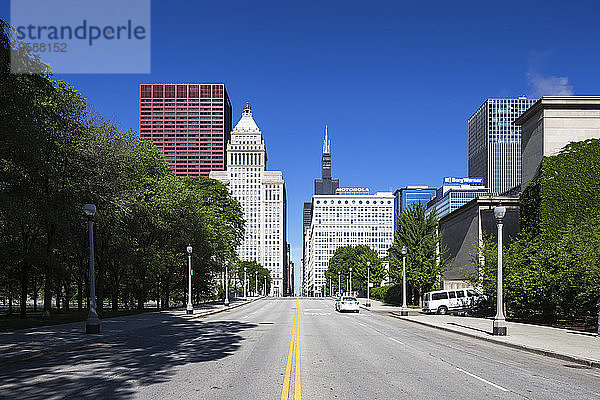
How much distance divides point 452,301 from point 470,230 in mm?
11342

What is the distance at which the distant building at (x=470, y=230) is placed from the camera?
47.2m

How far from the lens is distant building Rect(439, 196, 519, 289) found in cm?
4716

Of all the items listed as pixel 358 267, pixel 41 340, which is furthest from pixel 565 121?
pixel 358 267

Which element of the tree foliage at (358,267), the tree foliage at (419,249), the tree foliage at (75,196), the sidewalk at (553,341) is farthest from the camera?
the tree foliage at (358,267)

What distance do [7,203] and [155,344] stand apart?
9.59 m

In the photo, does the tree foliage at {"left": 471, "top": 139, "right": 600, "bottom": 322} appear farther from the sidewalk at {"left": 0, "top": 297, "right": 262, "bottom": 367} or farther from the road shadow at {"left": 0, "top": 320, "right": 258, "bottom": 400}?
the sidewalk at {"left": 0, "top": 297, "right": 262, "bottom": 367}

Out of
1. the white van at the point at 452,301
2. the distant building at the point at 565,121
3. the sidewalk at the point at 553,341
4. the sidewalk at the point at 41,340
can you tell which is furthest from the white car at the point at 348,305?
the sidewalk at the point at 41,340

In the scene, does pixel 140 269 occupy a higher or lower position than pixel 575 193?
lower

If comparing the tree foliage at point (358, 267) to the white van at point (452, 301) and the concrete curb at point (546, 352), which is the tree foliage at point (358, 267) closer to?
the white van at point (452, 301)

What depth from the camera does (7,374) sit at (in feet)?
39.0

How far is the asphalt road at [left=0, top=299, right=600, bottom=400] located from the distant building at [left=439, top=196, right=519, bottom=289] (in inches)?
1101

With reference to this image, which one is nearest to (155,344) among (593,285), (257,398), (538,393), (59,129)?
(257,398)

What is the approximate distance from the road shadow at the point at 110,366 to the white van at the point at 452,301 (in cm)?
2429

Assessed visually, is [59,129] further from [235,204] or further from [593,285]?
[235,204]
